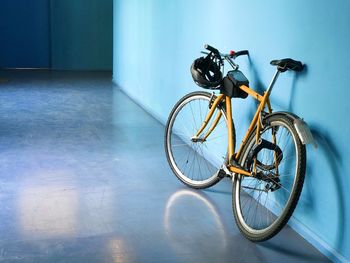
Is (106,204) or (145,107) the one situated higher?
(106,204)

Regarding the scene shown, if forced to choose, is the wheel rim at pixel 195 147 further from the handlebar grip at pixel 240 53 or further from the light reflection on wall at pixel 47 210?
the light reflection on wall at pixel 47 210

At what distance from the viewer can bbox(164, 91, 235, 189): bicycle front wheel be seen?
3.18m

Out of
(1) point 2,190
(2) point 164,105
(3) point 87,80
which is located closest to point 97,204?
(1) point 2,190

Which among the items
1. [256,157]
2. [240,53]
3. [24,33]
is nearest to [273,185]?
[256,157]

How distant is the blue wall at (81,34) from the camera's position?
8.71m

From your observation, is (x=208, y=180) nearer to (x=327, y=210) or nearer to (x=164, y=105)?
(x=327, y=210)

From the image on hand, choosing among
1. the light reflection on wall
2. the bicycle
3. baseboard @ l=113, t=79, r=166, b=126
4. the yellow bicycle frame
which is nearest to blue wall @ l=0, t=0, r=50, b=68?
baseboard @ l=113, t=79, r=166, b=126

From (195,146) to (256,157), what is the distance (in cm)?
137

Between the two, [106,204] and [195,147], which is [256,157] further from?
[195,147]

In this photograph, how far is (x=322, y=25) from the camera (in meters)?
2.27

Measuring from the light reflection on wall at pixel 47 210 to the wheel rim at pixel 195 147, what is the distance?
0.81 metres

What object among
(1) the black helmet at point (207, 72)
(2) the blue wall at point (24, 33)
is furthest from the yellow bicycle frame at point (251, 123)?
(2) the blue wall at point (24, 33)

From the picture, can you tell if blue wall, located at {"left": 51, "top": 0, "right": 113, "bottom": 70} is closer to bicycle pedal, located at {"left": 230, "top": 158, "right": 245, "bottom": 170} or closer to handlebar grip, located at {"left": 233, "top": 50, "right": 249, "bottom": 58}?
handlebar grip, located at {"left": 233, "top": 50, "right": 249, "bottom": 58}

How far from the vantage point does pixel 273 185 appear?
8.05 feet
